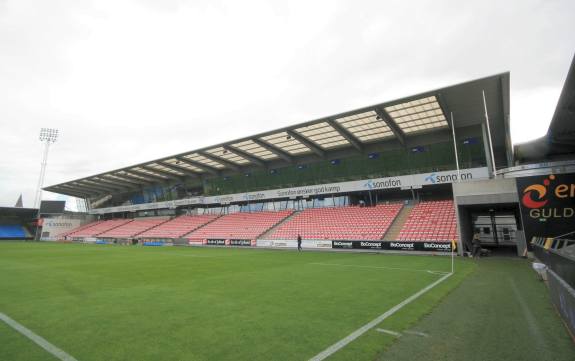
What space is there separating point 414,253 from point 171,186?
40.5 meters

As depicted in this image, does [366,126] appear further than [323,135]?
No

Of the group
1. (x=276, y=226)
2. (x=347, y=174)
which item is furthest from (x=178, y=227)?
(x=347, y=174)

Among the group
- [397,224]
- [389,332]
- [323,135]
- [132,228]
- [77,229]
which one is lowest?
[389,332]

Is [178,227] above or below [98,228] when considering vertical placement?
below

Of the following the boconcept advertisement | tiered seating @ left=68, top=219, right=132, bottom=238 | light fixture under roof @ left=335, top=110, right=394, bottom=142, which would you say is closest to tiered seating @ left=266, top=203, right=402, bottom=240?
the boconcept advertisement

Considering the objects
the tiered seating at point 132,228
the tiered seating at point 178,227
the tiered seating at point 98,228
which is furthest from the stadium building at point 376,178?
the tiered seating at point 98,228

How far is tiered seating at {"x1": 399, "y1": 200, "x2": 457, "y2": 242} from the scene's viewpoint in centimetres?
2071

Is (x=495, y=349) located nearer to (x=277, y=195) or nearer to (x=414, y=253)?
(x=414, y=253)

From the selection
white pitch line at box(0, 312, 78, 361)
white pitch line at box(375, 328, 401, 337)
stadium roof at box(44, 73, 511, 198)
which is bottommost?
white pitch line at box(375, 328, 401, 337)

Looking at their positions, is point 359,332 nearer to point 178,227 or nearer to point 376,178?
point 376,178

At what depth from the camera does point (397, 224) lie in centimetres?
2494

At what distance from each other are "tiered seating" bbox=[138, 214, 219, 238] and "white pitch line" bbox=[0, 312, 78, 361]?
112 feet

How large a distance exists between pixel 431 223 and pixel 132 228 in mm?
46319

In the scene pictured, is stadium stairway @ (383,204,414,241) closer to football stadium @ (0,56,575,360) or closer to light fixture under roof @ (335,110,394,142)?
football stadium @ (0,56,575,360)
